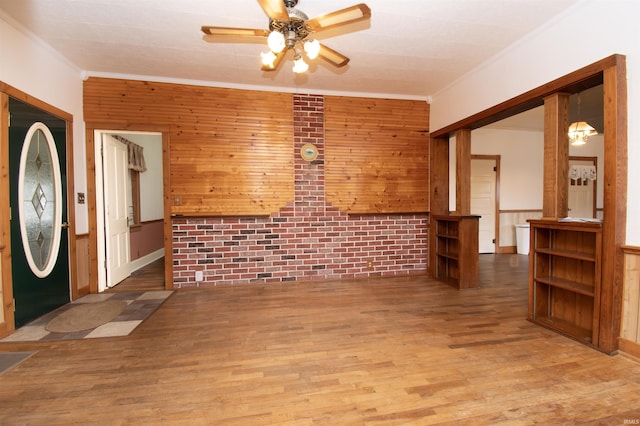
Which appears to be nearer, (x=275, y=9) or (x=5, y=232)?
(x=275, y=9)

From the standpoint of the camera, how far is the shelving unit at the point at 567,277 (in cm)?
235

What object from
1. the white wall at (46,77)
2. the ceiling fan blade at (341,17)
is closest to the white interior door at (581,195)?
the ceiling fan blade at (341,17)

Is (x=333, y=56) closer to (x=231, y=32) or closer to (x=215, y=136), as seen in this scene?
(x=231, y=32)

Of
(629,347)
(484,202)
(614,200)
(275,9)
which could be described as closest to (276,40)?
(275,9)

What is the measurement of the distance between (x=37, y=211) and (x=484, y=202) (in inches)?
289

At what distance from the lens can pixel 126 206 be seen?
457cm

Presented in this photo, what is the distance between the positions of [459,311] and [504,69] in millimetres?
2726

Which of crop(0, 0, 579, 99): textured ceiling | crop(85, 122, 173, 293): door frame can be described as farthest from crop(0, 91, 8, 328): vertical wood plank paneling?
crop(85, 122, 173, 293): door frame

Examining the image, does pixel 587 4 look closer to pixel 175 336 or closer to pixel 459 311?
pixel 459 311

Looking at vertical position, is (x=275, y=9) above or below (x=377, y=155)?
above

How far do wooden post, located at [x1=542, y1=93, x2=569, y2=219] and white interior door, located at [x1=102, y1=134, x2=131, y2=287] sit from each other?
5227 millimetres

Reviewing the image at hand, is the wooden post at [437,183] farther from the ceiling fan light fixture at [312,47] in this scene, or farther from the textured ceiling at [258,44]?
the ceiling fan light fixture at [312,47]

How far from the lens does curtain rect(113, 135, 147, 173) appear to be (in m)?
4.88

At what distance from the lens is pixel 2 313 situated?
259 centimetres
